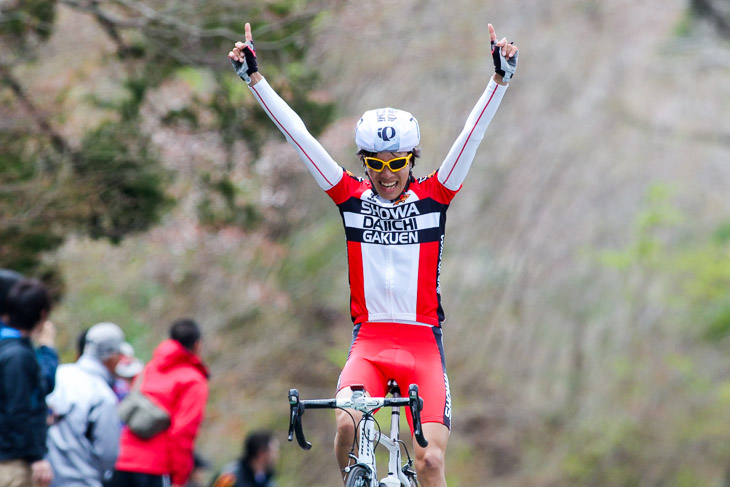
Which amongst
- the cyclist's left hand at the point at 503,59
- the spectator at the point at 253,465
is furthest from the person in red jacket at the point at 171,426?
the cyclist's left hand at the point at 503,59

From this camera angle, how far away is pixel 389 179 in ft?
19.6

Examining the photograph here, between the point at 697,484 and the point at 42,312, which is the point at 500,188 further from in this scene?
the point at 42,312

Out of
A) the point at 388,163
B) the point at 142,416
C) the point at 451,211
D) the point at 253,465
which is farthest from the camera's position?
the point at 451,211

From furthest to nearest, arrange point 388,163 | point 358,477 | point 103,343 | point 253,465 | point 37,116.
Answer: point 37,116 → point 253,465 → point 103,343 → point 388,163 → point 358,477

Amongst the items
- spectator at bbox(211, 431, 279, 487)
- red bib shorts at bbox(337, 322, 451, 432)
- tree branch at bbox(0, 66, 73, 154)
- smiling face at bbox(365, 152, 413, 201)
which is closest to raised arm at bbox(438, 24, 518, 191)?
smiling face at bbox(365, 152, 413, 201)

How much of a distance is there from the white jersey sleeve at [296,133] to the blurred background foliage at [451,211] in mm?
6266

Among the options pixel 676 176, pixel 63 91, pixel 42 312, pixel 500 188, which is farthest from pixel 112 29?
pixel 676 176

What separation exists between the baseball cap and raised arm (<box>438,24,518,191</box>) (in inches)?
111

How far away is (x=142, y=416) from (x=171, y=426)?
0.26 meters

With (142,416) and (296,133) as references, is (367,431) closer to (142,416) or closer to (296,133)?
(296,133)

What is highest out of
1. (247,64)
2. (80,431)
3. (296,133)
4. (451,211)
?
(451,211)

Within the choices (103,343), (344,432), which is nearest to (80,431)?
(103,343)

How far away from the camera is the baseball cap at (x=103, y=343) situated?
295 inches

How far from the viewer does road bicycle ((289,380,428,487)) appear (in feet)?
17.2
